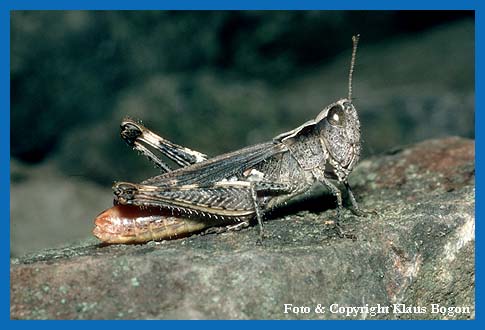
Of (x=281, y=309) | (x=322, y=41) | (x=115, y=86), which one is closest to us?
(x=281, y=309)

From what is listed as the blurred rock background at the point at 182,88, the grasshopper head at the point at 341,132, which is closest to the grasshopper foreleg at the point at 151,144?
the grasshopper head at the point at 341,132

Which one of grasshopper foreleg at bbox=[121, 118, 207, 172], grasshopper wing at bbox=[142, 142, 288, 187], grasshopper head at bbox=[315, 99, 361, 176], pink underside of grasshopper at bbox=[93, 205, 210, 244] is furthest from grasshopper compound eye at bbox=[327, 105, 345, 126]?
pink underside of grasshopper at bbox=[93, 205, 210, 244]

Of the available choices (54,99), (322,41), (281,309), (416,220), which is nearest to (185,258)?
(281,309)

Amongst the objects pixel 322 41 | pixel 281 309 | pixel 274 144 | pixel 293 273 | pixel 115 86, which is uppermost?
pixel 322 41

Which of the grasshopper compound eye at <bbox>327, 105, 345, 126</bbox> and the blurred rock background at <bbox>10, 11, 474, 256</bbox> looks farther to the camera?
the blurred rock background at <bbox>10, 11, 474, 256</bbox>

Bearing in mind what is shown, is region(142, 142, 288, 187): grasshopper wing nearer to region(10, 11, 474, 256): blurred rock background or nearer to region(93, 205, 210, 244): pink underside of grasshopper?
region(93, 205, 210, 244): pink underside of grasshopper

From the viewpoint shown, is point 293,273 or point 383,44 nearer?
point 293,273

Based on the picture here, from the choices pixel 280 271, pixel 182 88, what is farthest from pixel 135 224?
pixel 182 88

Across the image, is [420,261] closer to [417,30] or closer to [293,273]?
[293,273]
